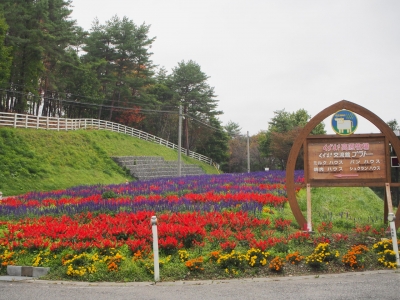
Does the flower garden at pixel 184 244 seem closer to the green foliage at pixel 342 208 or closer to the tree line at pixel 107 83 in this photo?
the green foliage at pixel 342 208

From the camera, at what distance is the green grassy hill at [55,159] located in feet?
88.1

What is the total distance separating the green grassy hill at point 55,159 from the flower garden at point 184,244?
1414 centimetres

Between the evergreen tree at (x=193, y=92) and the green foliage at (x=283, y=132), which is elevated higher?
the evergreen tree at (x=193, y=92)

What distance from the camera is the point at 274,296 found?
6.77m

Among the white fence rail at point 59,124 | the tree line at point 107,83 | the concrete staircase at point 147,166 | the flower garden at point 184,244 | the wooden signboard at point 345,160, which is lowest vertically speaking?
the flower garden at point 184,244

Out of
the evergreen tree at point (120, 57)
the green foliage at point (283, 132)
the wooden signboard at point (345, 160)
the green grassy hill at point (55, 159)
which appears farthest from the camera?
the evergreen tree at point (120, 57)

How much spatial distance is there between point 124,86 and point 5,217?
4680 cm

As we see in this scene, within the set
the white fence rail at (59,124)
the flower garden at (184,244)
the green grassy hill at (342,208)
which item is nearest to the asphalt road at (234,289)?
the flower garden at (184,244)

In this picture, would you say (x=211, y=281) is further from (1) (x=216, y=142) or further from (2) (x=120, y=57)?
(1) (x=216, y=142)

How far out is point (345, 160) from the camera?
37.9 feet

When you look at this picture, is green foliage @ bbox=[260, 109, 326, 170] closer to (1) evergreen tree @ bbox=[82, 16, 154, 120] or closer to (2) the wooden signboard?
(1) evergreen tree @ bbox=[82, 16, 154, 120]

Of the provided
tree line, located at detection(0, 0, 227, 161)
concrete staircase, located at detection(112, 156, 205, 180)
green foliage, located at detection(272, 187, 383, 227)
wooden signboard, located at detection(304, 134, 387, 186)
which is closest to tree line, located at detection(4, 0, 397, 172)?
tree line, located at detection(0, 0, 227, 161)

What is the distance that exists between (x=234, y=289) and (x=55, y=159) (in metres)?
27.5

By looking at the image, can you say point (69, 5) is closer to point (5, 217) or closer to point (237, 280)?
point (5, 217)
